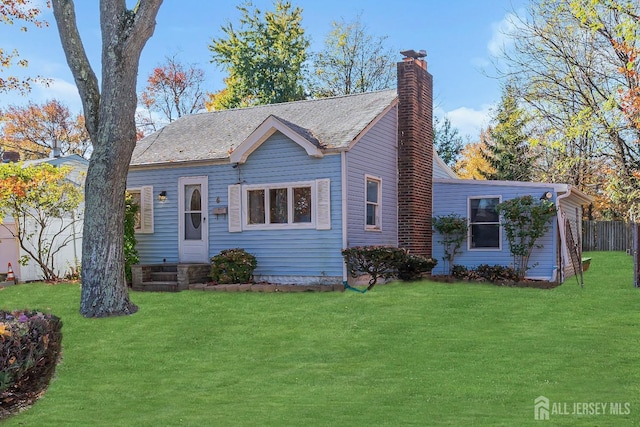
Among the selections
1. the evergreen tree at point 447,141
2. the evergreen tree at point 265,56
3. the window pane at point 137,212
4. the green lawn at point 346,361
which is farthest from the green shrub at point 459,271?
the evergreen tree at point 447,141

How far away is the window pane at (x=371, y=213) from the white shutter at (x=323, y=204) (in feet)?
5.38

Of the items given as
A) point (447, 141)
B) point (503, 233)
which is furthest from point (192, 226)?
point (447, 141)

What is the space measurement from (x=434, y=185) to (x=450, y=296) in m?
5.93

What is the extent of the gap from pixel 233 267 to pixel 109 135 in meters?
4.34

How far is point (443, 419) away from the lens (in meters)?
5.58

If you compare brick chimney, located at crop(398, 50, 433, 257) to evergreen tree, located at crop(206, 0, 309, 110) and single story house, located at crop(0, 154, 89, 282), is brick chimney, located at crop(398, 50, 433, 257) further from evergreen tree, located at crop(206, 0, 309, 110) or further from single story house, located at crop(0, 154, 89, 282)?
evergreen tree, located at crop(206, 0, 309, 110)

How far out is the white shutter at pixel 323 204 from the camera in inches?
559

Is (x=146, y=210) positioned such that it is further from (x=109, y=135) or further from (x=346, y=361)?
(x=346, y=361)

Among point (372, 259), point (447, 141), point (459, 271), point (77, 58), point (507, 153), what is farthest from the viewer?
point (447, 141)

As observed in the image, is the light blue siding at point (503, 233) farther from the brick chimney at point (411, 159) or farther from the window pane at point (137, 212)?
the window pane at point (137, 212)

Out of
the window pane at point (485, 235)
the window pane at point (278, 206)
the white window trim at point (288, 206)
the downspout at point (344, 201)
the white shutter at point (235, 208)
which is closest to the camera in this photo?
the downspout at point (344, 201)

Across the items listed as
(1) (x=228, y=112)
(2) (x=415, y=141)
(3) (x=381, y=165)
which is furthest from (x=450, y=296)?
(1) (x=228, y=112)

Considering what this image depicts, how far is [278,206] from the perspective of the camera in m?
15.1

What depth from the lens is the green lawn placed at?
19.7 ft
